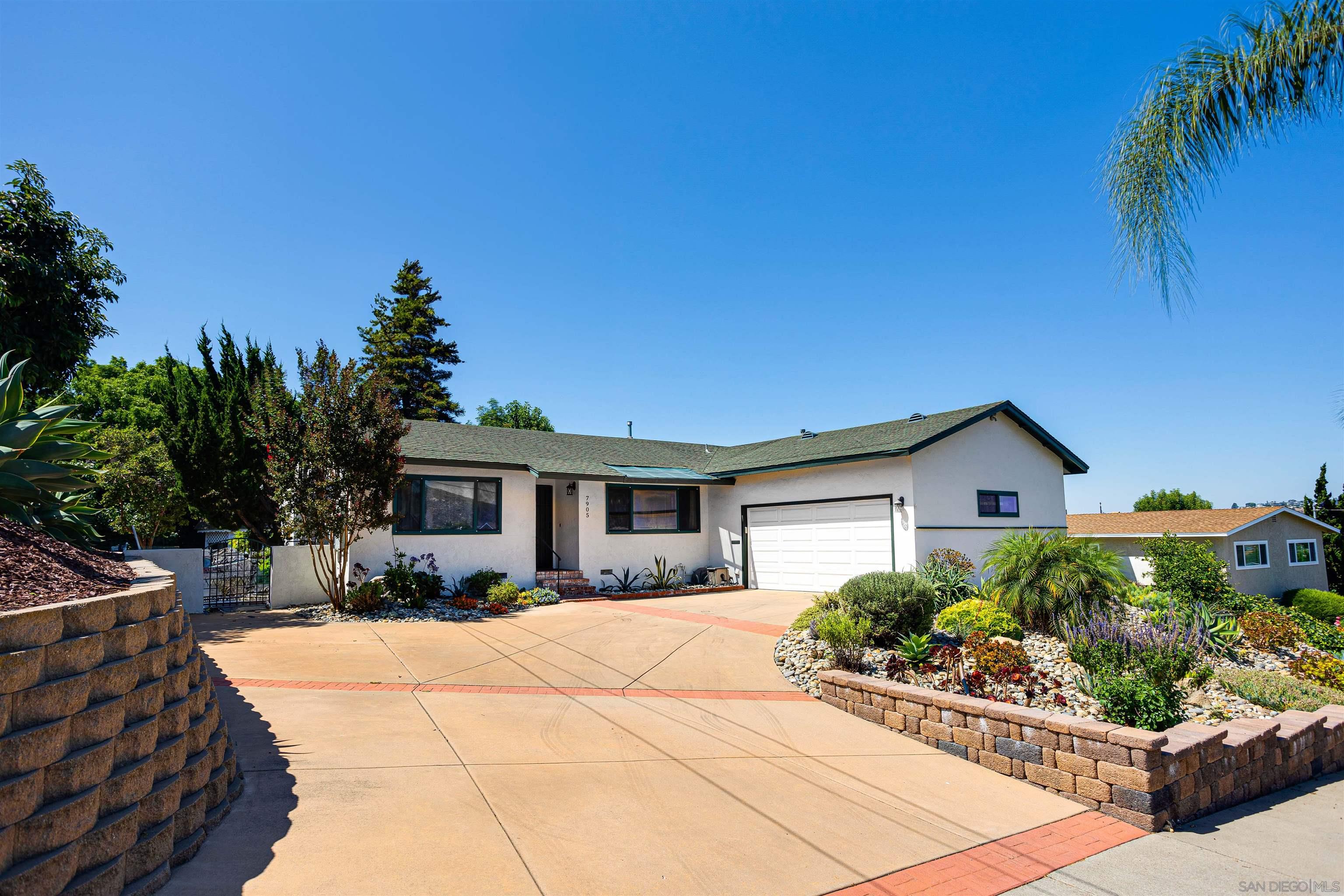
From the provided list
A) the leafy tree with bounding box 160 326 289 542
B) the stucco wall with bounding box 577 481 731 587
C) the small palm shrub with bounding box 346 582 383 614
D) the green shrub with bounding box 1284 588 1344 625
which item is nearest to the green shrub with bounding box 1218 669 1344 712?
the stucco wall with bounding box 577 481 731 587

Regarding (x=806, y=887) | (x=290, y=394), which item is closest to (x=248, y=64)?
(x=290, y=394)

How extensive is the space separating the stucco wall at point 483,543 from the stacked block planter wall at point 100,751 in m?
11.5

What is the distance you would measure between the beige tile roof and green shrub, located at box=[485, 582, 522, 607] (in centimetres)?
1869

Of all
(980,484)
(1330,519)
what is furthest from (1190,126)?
(1330,519)

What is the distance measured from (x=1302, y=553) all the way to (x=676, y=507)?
77.6ft

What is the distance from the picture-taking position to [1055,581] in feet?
35.7

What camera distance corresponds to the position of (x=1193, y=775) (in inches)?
223

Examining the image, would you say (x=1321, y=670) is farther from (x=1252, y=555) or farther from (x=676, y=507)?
(x=1252, y=555)

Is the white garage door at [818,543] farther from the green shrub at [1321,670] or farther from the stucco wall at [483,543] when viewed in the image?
the green shrub at [1321,670]

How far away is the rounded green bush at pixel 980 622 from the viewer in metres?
9.96

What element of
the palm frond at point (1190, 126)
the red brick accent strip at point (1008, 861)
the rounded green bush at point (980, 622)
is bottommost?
the red brick accent strip at point (1008, 861)

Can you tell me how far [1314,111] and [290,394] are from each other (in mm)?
14805

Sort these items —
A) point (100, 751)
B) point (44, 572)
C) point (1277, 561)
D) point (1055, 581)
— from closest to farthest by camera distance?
point (100, 751)
point (44, 572)
point (1055, 581)
point (1277, 561)

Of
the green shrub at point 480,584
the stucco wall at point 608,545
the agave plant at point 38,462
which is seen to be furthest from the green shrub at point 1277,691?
the green shrub at point 480,584
